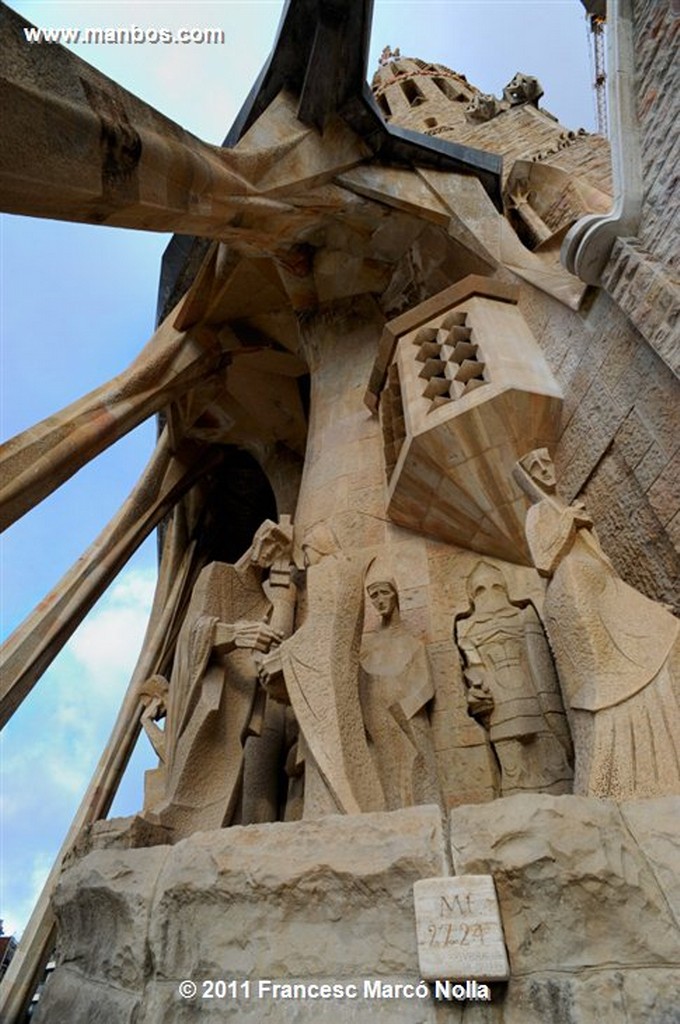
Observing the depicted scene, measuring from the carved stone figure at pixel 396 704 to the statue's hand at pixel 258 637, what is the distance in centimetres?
51

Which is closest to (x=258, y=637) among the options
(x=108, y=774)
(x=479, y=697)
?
(x=479, y=697)

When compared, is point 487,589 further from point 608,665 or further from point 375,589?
point 608,665

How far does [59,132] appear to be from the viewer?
261 centimetres

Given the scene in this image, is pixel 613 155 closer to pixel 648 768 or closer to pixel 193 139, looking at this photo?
pixel 193 139

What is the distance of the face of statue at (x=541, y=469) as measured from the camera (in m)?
3.30

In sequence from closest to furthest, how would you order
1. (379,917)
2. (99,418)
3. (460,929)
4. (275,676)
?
(460,929)
(379,917)
(275,676)
(99,418)

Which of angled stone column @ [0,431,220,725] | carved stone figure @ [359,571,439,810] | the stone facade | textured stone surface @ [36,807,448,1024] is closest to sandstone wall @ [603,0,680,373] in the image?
the stone facade

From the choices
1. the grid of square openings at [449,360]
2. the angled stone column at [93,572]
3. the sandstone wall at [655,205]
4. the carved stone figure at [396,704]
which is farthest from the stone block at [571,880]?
the angled stone column at [93,572]

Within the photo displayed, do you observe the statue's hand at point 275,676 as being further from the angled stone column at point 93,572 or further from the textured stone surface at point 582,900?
the angled stone column at point 93,572

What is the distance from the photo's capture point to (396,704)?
136 inches

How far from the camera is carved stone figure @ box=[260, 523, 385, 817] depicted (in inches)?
111

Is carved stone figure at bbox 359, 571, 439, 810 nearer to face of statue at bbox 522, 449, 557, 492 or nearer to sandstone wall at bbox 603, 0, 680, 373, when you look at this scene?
face of statue at bbox 522, 449, 557, 492

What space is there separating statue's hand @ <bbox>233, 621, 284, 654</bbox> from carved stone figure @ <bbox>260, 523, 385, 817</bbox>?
191 mm

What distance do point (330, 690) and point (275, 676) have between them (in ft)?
1.29
